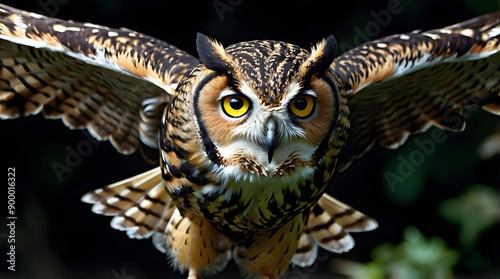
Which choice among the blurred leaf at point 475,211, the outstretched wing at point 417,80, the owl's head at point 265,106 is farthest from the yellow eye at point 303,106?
the blurred leaf at point 475,211

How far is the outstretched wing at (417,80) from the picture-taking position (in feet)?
9.61

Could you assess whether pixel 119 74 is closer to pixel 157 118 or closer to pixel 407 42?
pixel 157 118

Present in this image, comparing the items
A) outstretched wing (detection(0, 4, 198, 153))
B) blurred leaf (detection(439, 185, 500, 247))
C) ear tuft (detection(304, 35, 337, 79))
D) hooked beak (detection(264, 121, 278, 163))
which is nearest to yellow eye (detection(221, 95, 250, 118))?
hooked beak (detection(264, 121, 278, 163))

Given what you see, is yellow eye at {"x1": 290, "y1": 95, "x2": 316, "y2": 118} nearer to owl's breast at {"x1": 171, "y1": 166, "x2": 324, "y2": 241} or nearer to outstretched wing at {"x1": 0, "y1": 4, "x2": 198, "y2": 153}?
owl's breast at {"x1": 171, "y1": 166, "x2": 324, "y2": 241}

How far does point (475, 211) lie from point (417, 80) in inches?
49.1

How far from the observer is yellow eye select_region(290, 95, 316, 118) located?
2283 mm

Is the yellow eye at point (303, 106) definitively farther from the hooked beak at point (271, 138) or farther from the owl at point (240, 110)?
the hooked beak at point (271, 138)

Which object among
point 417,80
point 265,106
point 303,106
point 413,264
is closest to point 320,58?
point 303,106

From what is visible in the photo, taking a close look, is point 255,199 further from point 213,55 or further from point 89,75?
point 89,75

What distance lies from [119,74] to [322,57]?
1.05 meters

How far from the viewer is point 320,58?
233 cm

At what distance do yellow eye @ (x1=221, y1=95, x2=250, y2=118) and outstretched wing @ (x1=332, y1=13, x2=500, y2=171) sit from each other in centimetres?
59

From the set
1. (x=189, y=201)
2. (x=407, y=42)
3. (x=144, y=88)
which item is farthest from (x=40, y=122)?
(x=407, y=42)

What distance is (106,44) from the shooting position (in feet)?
9.58
